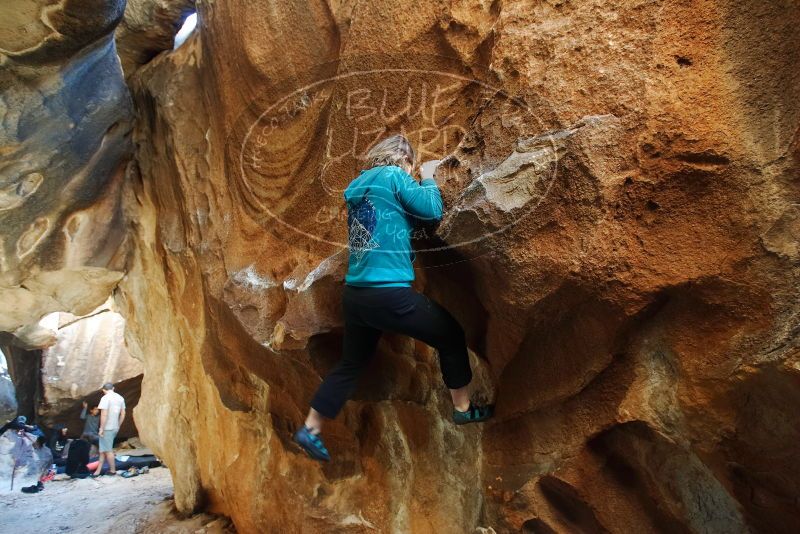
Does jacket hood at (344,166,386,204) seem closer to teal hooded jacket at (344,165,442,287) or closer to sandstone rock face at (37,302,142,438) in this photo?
teal hooded jacket at (344,165,442,287)

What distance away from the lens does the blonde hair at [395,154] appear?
201cm

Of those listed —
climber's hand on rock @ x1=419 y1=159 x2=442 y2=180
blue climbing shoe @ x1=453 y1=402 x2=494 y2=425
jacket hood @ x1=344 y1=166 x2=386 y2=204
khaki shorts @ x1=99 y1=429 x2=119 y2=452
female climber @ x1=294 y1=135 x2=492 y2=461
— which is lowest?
khaki shorts @ x1=99 y1=429 x2=119 y2=452

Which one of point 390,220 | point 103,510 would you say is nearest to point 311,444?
point 390,220

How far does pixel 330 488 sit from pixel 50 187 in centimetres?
236

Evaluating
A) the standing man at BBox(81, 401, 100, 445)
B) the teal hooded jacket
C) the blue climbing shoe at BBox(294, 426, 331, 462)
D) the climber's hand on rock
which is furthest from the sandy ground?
the climber's hand on rock

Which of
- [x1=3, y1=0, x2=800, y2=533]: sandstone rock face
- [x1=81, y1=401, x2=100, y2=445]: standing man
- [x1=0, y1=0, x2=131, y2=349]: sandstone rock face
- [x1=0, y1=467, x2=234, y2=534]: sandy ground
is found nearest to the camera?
[x1=3, y1=0, x2=800, y2=533]: sandstone rock face

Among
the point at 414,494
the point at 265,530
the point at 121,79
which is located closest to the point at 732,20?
the point at 414,494

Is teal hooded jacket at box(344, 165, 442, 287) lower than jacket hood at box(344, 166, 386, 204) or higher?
lower

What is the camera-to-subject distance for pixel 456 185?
76.5 inches

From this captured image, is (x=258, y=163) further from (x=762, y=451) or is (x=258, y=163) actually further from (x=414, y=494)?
(x=762, y=451)

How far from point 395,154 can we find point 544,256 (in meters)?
0.61

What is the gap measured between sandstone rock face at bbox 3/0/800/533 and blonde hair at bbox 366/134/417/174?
0.11 meters

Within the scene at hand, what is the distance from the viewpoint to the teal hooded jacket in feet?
6.22

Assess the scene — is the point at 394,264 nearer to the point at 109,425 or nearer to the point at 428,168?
the point at 428,168
